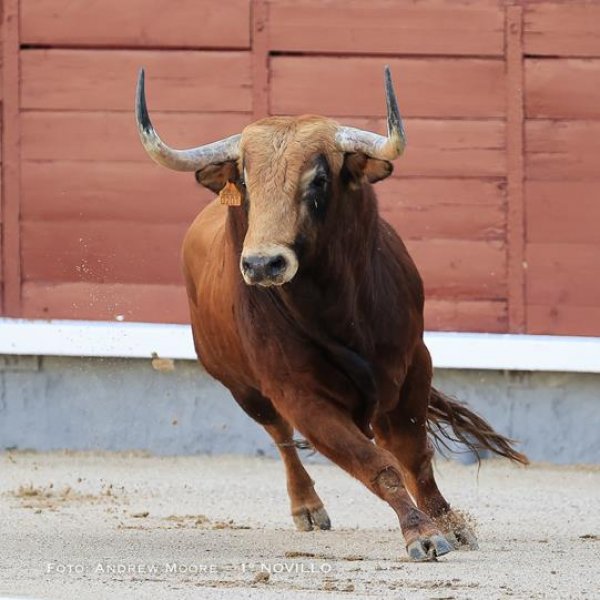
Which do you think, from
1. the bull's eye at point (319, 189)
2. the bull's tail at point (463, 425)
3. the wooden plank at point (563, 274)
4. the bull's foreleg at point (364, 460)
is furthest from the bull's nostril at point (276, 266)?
the wooden plank at point (563, 274)

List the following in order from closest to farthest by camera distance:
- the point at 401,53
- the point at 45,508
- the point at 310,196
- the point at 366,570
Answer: the point at 366,570 → the point at 310,196 → the point at 45,508 → the point at 401,53

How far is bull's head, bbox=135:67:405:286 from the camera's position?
6324 mm

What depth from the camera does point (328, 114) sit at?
10.3 m

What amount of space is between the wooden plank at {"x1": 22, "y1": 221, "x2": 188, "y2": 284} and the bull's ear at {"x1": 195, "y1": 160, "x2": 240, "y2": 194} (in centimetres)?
345

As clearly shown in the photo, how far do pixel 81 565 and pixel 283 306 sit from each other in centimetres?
115

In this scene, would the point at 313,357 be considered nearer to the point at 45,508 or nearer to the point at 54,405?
the point at 45,508

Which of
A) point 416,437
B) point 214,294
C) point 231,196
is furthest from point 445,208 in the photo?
point 231,196

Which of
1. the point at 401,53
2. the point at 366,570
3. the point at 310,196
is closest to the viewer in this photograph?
the point at 366,570

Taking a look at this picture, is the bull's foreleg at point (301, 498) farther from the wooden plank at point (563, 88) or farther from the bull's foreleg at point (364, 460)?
the wooden plank at point (563, 88)

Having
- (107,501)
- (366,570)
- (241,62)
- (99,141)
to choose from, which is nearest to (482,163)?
(241,62)

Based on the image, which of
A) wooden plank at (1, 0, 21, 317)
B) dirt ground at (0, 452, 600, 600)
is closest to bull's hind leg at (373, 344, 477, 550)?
dirt ground at (0, 452, 600, 600)

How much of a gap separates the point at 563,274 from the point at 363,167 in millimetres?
3604

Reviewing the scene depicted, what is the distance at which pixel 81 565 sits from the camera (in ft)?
20.8

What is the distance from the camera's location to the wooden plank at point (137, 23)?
10.3 meters
